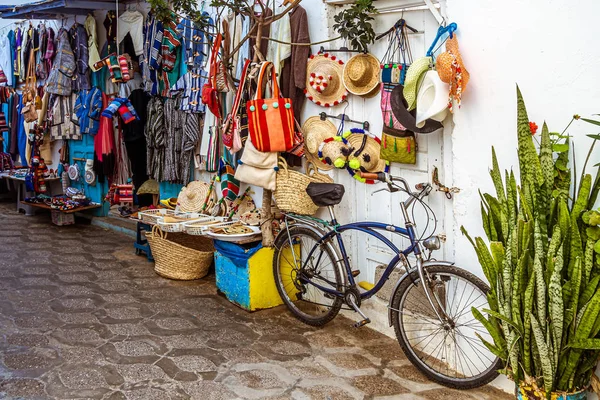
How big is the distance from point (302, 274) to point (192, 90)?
301 cm

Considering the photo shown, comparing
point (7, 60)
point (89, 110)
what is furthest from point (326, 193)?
point (7, 60)

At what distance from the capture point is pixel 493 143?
12.7ft

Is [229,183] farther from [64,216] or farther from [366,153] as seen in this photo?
[64,216]

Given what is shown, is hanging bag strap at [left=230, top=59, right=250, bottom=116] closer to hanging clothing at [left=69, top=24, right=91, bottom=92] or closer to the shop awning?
the shop awning

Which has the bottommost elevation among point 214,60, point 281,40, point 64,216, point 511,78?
point 64,216

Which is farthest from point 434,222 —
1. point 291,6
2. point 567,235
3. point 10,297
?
point 10,297

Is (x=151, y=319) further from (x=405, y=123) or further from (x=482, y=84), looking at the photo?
(x=482, y=84)

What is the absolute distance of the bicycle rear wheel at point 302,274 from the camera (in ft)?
17.3

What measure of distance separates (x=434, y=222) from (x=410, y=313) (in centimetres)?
73

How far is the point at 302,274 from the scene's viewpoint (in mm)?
→ 5324

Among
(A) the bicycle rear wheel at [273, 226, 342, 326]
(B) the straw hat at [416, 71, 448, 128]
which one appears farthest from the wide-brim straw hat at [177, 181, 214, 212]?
(B) the straw hat at [416, 71, 448, 128]

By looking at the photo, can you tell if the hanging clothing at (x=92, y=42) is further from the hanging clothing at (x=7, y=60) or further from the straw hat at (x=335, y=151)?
the straw hat at (x=335, y=151)

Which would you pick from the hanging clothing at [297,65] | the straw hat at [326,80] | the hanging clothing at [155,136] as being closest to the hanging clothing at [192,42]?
the hanging clothing at [155,136]

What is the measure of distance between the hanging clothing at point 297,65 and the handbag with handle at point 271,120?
25 centimetres
